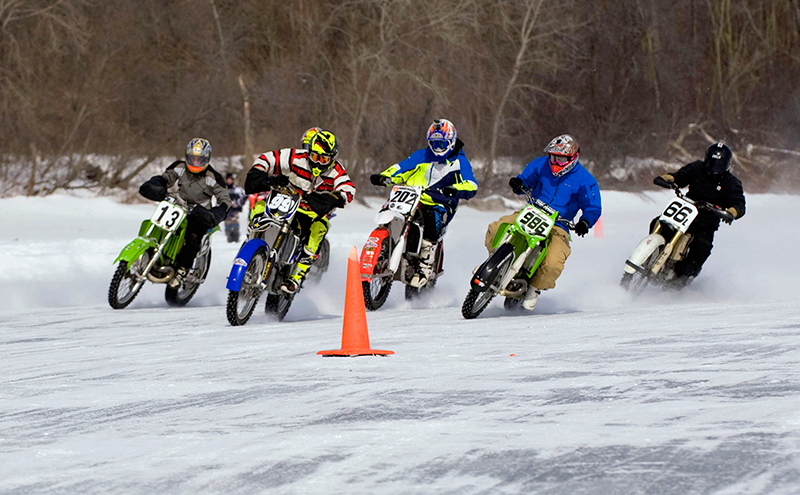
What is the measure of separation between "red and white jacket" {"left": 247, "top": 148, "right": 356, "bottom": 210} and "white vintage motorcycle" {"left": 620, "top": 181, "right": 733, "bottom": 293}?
3.23m

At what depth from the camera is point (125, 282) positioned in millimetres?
12102

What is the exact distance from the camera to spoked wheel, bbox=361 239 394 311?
11.2m

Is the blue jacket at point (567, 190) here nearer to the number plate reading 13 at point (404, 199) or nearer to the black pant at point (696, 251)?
the number plate reading 13 at point (404, 199)

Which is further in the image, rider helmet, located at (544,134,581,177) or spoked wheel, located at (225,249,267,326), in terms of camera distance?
rider helmet, located at (544,134,581,177)

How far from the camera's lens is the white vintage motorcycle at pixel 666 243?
11.7 metres

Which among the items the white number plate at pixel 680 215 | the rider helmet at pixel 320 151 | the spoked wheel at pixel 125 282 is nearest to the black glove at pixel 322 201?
the rider helmet at pixel 320 151

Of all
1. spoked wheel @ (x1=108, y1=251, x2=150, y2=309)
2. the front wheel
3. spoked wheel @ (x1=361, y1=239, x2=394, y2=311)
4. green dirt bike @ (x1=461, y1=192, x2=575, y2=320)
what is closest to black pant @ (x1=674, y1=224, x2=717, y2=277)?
green dirt bike @ (x1=461, y1=192, x2=575, y2=320)

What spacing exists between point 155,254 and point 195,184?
101cm

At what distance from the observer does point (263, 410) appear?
5.93 metres

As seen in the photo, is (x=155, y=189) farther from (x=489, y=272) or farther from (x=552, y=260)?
(x=552, y=260)

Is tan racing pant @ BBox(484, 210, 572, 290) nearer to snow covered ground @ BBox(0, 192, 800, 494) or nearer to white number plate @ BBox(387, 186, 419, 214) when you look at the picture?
snow covered ground @ BBox(0, 192, 800, 494)

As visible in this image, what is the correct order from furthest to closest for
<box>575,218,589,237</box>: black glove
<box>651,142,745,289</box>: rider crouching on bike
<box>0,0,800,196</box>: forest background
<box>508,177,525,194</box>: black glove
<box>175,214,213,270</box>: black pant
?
<box>0,0,800,196</box>: forest background < <box>175,214,213,270</box>: black pant < <box>651,142,745,289</box>: rider crouching on bike < <box>508,177,525,194</box>: black glove < <box>575,218,589,237</box>: black glove

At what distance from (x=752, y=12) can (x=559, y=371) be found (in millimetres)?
46707

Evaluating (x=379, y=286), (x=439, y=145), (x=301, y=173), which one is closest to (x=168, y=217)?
(x=301, y=173)
